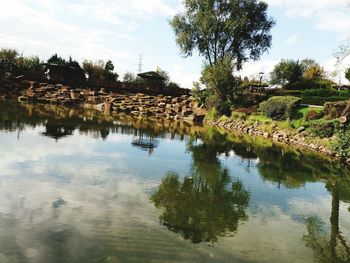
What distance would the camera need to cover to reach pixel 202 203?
10914mm

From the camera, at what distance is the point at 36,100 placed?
48906 mm

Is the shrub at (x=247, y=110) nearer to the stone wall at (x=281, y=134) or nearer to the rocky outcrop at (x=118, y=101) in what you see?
the stone wall at (x=281, y=134)

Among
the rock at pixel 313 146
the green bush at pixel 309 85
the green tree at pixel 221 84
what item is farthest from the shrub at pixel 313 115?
the green bush at pixel 309 85

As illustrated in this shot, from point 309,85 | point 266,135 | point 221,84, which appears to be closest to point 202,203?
point 266,135

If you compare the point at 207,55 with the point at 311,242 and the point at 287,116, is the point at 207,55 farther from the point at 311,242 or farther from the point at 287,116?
the point at 311,242

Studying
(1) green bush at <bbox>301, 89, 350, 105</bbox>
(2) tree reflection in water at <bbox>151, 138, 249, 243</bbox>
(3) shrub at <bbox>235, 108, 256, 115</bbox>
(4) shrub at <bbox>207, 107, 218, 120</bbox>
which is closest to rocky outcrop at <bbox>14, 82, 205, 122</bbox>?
(4) shrub at <bbox>207, 107, 218, 120</bbox>

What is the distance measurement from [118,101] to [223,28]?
17098 millimetres

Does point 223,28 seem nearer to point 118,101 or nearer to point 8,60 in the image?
point 118,101

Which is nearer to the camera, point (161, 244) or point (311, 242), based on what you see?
point (161, 244)

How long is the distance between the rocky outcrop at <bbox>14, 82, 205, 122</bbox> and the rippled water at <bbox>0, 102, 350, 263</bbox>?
1163 inches

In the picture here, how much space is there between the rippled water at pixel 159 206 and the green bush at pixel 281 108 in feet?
54.6

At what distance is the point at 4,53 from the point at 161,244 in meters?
56.7

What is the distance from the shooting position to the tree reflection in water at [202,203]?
8781 mm

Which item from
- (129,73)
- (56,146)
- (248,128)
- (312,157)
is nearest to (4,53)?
(129,73)
